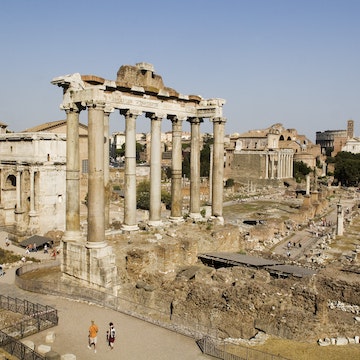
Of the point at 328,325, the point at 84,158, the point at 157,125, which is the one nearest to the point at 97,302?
the point at 328,325

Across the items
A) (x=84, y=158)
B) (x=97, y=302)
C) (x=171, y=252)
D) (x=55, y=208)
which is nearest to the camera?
(x=97, y=302)

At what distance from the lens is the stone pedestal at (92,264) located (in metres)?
15.2

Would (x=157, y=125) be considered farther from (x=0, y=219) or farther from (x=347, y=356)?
(x=0, y=219)

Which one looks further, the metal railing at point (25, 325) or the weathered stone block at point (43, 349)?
the weathered stone block at point (43, 349)

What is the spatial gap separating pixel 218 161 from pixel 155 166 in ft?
12.0

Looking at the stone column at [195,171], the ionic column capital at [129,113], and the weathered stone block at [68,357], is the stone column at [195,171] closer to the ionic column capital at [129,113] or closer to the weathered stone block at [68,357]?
the ionic column capital at [129,113]

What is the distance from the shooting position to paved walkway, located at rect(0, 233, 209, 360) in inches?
435

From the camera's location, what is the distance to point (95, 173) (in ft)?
51.1

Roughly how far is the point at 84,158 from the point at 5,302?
40356 mm

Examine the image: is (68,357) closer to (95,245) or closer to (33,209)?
(95,245)

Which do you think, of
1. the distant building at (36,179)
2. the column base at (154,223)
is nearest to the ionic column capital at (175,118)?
the column base at (154,223)

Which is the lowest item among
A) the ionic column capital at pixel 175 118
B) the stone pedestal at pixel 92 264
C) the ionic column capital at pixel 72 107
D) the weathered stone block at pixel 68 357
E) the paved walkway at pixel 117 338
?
the paved walkway at pixel 117 338

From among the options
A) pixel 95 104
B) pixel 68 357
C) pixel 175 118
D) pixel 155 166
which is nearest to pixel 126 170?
pixel 155 166

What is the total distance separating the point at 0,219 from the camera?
39250mm
